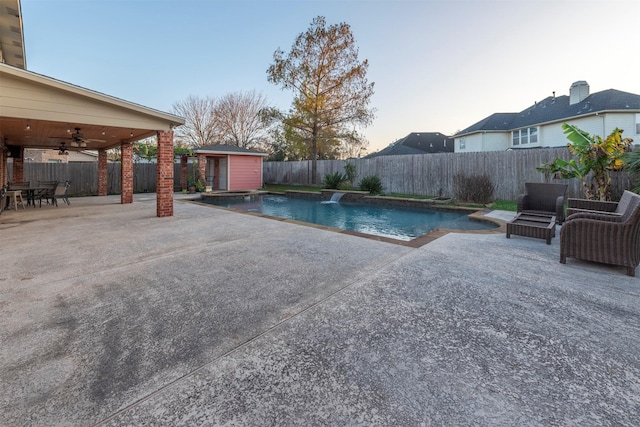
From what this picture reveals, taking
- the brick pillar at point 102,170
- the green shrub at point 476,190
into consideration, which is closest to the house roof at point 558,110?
the green shrub at point 476,190

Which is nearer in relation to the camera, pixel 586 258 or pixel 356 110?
pixel 586 258

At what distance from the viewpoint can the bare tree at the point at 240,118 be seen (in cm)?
2795

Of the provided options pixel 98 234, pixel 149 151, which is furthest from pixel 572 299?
pixel 149 151

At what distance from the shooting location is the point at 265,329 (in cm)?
230

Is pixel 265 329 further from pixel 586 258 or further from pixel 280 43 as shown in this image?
pixel 280 43

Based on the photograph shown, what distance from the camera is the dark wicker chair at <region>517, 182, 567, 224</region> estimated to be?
635cm

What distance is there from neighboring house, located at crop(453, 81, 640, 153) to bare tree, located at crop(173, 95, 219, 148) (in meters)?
23.2

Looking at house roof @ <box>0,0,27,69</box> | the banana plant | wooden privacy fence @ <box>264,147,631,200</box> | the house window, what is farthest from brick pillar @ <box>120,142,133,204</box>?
the house window

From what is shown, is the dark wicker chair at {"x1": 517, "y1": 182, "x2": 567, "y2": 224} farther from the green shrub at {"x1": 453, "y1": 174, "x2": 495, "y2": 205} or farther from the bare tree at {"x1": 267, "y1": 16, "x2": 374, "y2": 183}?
the bare tree at {"x1": 267, "y1": 16, "x2": 374, "y2": 183}

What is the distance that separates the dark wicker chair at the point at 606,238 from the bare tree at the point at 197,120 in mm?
29245

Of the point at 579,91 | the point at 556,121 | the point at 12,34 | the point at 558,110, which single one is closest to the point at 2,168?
the point at 12,34

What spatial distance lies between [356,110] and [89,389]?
19.0m

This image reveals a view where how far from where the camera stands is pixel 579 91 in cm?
1828

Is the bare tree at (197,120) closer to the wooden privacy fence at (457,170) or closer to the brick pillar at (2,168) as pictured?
the wooden privacy fence at (457,170)
